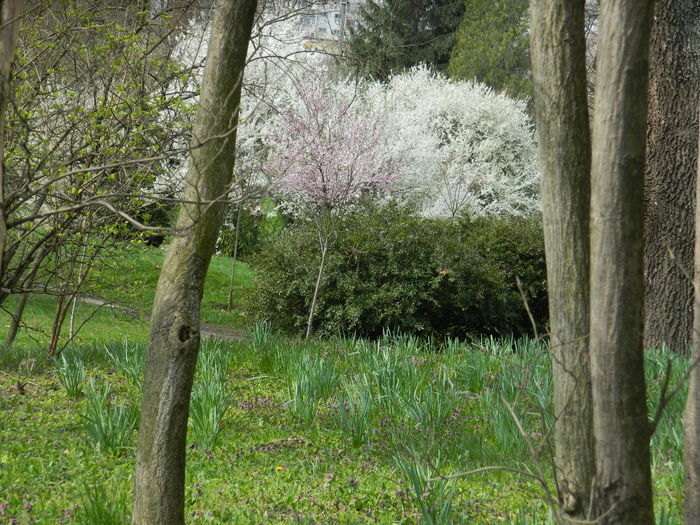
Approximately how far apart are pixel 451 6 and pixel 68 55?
80.7 ft

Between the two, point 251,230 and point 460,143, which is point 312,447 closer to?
point 251,230

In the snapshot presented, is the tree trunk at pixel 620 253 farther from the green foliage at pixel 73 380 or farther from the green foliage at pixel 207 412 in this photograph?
the green foliage at pixel 73 380

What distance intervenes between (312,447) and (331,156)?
968 centimetres

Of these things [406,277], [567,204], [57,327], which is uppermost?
[567,204]

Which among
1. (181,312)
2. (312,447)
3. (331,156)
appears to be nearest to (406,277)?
(331,156)

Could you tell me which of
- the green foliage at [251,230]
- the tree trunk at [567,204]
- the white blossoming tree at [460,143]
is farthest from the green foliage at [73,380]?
the white blossoming tree at [460,143]

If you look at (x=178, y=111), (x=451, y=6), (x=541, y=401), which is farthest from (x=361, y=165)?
(x=451, y=6)

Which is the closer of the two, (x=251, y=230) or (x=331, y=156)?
(x=331, y=156)

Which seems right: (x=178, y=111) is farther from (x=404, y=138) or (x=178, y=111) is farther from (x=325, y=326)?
(x=404, y=138)

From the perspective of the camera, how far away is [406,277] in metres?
9.38

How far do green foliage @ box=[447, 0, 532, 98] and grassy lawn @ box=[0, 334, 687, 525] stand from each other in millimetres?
22052

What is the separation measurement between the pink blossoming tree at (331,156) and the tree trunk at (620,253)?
8938 millimetres

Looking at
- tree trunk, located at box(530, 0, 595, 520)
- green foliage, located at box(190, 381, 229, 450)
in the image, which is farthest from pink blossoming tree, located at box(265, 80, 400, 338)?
tree trunk, located at box(530, 0, 595, 520)

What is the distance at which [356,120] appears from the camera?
Answer: 16.2 meters
